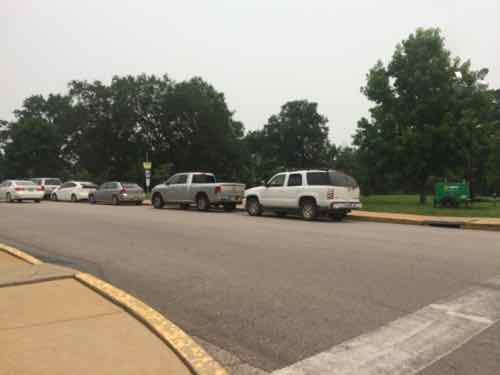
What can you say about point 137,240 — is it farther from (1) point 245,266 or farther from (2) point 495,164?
(2) point 495,164

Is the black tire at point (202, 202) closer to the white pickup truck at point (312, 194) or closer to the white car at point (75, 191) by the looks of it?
the white pickup truck at point (312, 194)

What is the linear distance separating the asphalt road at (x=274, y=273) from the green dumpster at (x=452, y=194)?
12598 millimetres

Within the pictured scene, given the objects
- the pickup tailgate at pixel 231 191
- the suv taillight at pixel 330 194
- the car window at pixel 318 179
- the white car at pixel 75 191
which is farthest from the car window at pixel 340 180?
the white car at pixel 75 191

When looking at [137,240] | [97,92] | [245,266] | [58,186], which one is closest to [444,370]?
[245,266]

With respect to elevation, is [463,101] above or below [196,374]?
above

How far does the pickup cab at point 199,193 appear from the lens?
1970 cm

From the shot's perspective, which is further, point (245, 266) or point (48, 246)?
point (48, 246)

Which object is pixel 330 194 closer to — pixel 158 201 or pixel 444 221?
pixel 444 221

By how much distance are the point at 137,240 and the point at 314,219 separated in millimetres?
7887

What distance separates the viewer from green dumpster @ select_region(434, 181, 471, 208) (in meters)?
23.8

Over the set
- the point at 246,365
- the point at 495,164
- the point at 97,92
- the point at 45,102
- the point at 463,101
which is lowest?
the point at 246,365

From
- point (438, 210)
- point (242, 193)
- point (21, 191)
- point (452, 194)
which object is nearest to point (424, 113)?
point (452, 194)

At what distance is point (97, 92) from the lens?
159 ft

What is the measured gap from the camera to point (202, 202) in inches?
793
